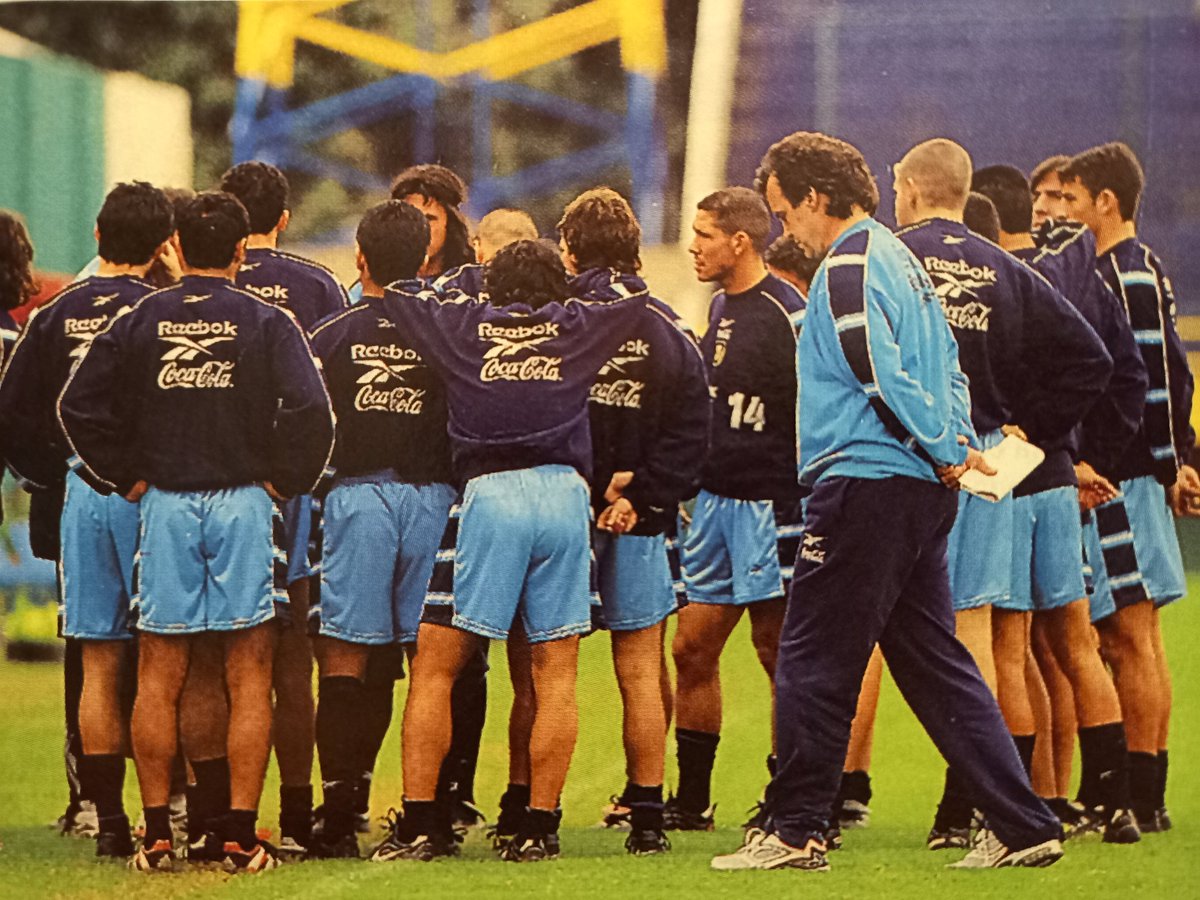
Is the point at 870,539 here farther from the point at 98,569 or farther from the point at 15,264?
the point at 15,264

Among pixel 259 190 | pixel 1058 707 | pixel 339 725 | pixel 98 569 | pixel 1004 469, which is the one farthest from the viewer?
pixel 259 190

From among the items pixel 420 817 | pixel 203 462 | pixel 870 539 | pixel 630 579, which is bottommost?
pixel 420 817

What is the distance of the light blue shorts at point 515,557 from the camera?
11.0 ft

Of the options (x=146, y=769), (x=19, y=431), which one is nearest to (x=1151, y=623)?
(x=146, y=769)

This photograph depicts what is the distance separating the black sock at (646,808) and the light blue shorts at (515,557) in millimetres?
424

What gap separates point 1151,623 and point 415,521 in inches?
67.3

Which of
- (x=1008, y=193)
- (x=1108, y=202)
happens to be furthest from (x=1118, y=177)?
(x=1008, y=193)

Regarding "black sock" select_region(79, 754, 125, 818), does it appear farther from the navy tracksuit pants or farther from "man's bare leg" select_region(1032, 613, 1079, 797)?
"man's bare leg" select_region(1032, 613, 1079, 797)

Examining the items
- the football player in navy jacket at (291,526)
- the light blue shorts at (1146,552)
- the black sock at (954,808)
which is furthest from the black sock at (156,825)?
the light blue shorts at (1146,552)

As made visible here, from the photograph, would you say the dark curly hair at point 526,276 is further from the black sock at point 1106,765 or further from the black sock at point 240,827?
the black sock at point 1106,765

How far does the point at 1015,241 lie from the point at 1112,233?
10.9 inches

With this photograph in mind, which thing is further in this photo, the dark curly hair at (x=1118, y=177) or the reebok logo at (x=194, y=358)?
the dark curly hair at (x=1118, y=177)

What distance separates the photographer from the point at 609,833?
3.64 meters

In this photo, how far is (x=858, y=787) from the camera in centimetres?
376
